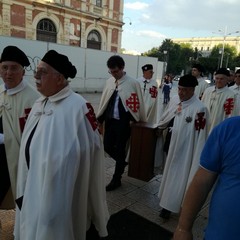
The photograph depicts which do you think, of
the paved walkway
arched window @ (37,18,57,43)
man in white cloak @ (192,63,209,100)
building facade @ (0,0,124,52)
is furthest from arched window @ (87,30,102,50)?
the paved walkway

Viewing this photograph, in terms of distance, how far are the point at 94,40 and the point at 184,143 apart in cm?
3177

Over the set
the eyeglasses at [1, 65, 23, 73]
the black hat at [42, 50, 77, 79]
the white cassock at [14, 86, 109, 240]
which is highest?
the black hat at [42, 50, 77, 79]

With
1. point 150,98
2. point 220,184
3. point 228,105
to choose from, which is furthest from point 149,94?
point 220,184

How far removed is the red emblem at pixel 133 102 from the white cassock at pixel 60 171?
2472mm

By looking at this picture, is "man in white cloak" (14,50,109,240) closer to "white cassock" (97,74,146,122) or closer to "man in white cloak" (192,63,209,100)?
"white cassock" (97,74,146,122)

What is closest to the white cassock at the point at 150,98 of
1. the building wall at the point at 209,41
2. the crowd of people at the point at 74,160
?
the crowd of people at the point at 74,160

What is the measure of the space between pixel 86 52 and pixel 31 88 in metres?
17.8

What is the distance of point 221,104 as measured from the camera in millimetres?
5926

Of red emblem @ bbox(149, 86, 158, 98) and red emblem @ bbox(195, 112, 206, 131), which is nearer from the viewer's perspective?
red emblem @ bbox(195, 112, 206, 131)

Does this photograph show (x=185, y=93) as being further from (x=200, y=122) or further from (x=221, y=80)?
(x=221, y=80)

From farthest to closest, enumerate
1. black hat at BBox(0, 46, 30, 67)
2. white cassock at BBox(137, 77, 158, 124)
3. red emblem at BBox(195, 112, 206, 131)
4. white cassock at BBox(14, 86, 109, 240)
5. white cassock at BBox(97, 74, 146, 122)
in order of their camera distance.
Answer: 1. white cassock at BBox(137, 77, 158, 124)
2. white cassock at BBox(97, 74, 146, 122)
3. red emblem at BBox(195, 112, 206, 131)
4. black hat at BBox(0, 46, 30, 67)
5. white cassock at BBox(14, 86, 109, 240)

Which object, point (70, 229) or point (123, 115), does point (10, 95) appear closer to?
A: point (70, 229)

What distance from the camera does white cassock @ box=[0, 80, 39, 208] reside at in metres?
2.88

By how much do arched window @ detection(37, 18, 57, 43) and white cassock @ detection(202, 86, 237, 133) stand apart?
86.5ft
